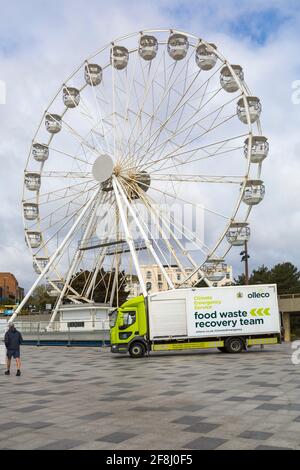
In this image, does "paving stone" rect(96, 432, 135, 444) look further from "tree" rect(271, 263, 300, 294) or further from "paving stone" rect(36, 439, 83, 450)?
"tree" rect(271, 263, 300, 294)

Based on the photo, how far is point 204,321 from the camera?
22.2 metres

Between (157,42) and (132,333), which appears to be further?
(157,42)

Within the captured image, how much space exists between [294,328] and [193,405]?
203 ft

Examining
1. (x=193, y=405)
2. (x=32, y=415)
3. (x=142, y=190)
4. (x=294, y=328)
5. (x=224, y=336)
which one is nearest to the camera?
(x=32, y=415)

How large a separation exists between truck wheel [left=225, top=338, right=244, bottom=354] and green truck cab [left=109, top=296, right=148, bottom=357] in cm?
356

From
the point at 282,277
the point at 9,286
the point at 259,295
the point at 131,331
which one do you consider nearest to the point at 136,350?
the point at 131,331

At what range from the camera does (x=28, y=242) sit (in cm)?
3503

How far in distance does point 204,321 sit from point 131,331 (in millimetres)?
3221

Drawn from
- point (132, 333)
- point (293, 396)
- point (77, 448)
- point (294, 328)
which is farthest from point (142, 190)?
point (294, 328)

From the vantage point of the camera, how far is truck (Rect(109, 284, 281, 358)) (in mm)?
22203

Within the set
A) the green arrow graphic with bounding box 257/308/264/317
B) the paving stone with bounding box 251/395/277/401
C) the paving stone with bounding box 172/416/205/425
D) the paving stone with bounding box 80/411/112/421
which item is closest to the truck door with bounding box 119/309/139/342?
the green arrow graphic with bounding box 257/308/264/317

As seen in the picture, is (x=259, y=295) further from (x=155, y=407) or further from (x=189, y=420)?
(x=189, y=420)

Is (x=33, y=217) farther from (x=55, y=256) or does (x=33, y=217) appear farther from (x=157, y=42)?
(x=157, y=42)

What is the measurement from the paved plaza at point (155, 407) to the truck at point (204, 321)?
3.76 m
